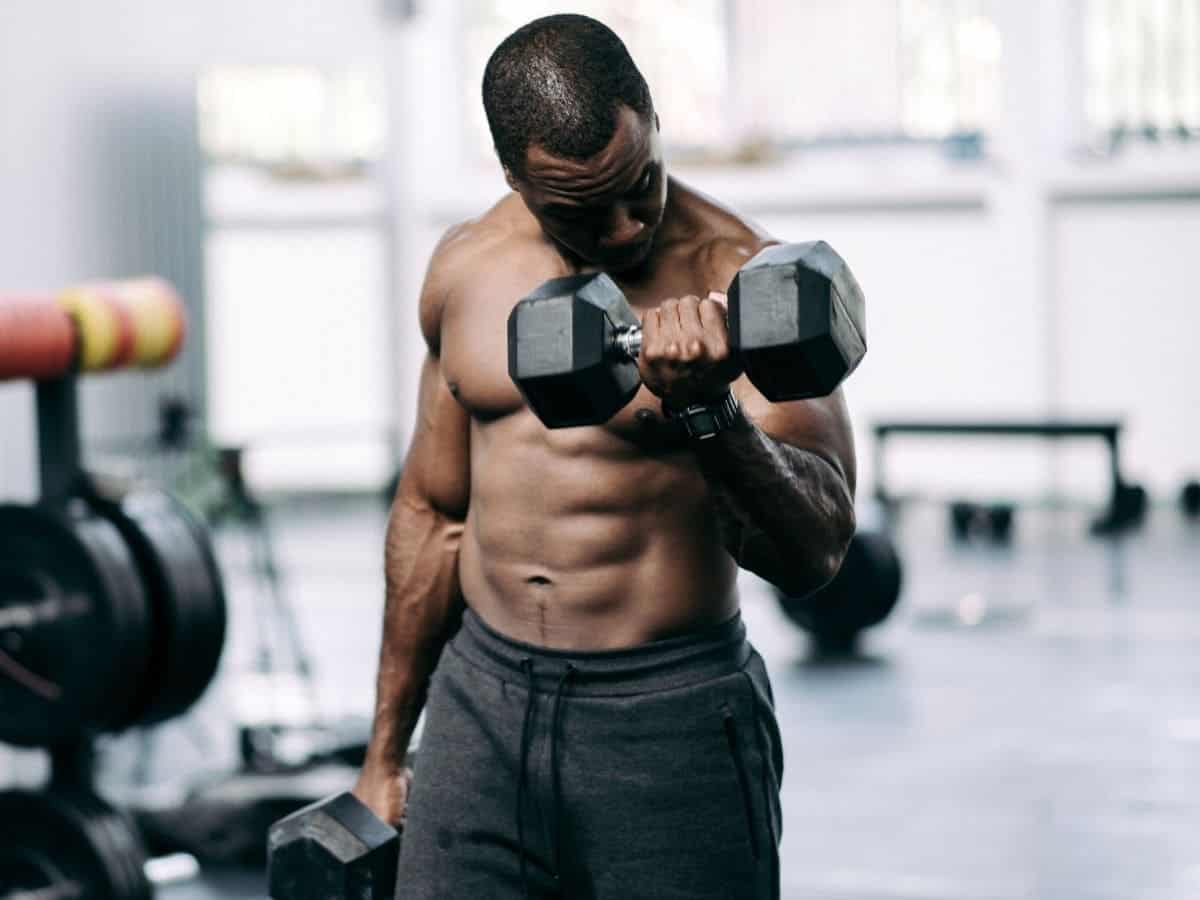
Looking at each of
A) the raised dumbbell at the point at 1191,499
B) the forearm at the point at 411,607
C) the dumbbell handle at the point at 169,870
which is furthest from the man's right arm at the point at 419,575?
the raised dumbbell at the point at 1191,499

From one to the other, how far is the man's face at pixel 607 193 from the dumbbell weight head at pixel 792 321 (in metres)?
0.18

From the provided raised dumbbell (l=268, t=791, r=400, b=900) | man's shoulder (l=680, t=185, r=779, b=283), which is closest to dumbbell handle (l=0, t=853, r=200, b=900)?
raised dumbbell (l=268, t=791, r=400, b=900)

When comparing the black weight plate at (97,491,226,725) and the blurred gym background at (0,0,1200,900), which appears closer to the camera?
the black weight plate at (97,491,226,725)

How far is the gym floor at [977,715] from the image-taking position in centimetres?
373

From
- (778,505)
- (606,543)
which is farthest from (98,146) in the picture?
(778,505)

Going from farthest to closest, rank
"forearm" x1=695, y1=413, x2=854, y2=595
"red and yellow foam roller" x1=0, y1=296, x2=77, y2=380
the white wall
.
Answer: the white wall
"red and yellow foam roller" x1=0, y1=296, x2=77, y2=380
"forearm" x1=695, y1=413, x2=854, y2=595

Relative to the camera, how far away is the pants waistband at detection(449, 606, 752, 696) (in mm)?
1783

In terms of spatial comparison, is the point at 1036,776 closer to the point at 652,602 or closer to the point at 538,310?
the point at 652,602

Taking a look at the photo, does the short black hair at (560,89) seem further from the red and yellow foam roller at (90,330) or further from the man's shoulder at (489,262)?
the red and yellow foam roller at (90,330)

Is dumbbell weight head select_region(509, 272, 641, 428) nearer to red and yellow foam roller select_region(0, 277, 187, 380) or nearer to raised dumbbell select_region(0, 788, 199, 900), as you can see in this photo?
red and yellow foam roller select_region(0, 277, 187, 380)

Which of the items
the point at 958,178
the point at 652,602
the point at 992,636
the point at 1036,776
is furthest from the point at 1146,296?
the point at 652,602

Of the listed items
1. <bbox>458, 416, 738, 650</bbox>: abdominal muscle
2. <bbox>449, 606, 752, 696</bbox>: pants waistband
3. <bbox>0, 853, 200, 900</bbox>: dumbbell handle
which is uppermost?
<bbox>458, 416, 738, 650</bbox>: abdominal muscle

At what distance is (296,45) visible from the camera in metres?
6.21

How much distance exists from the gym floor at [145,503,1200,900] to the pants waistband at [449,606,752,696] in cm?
187
